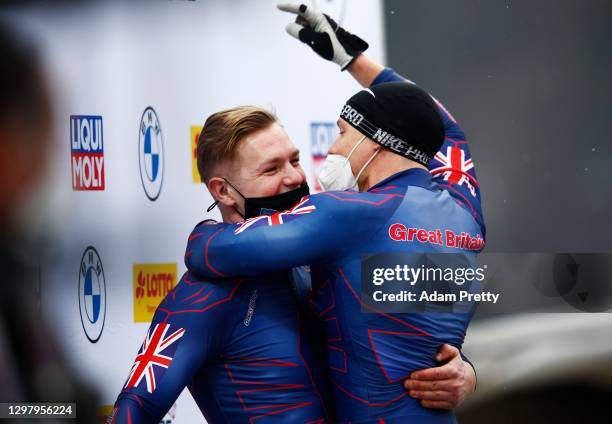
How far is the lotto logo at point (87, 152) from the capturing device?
2.18m

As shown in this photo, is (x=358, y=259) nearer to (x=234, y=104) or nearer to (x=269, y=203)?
(x=269, y=203)

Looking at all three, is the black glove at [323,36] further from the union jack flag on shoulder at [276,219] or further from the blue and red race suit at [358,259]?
the union jack flag on shoulder at [276,219]

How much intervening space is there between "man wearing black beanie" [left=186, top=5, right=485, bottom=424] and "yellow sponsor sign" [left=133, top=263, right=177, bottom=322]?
25.5 inches

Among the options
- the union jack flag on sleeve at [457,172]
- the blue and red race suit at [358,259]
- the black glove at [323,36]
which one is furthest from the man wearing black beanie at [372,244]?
the black glove at [323,36]

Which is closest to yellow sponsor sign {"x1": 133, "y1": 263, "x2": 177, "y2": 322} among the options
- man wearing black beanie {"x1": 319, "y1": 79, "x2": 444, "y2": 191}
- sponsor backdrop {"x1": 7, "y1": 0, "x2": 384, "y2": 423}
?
sponsor backdrop {"x1": 7, "y1": 0, "x2": 384, "y2": 423}

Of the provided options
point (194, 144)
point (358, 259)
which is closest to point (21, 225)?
point (194, 144)

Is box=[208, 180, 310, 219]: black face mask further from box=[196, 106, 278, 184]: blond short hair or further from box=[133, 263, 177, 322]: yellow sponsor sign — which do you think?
box=[133, 263, 177, 322]: yellow sponsor sign

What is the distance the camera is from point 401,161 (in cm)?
175

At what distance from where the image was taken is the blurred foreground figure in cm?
209

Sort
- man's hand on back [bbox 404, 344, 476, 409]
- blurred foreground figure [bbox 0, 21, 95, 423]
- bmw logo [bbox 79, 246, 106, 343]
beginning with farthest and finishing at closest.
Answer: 1. bmw logo [bbox 79, 246, 106, 343]
2. blurred foreground figure [bbox 0, 21, 95, 423]
3. man's hand on back [bbox 404, 344, 476, 409]

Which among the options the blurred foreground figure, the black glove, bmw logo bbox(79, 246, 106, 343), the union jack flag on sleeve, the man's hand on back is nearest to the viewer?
the man's hand on back

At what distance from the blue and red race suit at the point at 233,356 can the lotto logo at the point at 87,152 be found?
0.61 metres

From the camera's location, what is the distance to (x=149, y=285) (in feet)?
7.59

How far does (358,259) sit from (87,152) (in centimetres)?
92
